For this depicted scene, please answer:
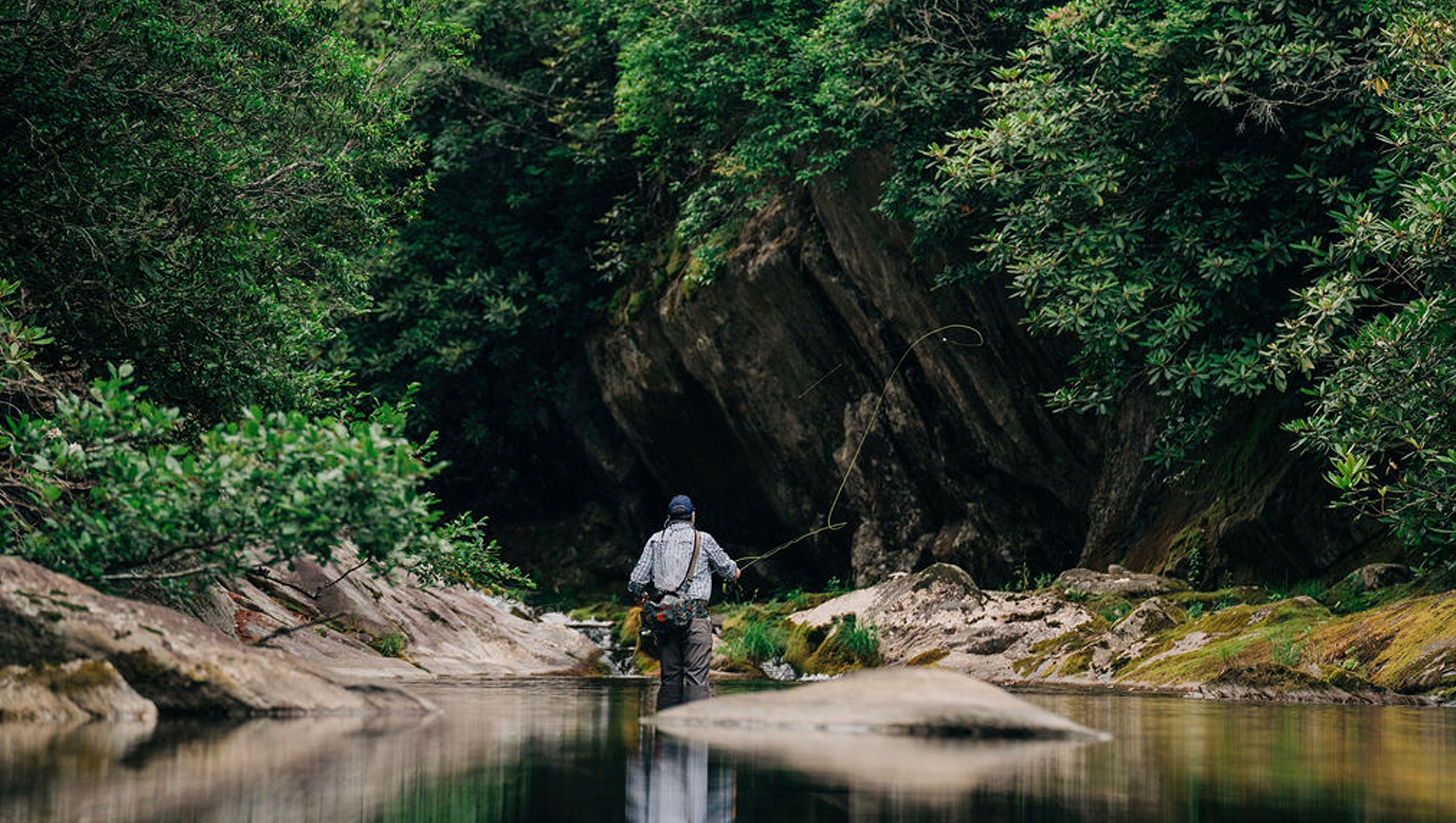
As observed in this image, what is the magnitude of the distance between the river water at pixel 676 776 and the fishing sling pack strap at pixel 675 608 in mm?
3142

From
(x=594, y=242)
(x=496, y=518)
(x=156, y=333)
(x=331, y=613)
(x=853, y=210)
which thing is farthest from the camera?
(x=496, y=518)

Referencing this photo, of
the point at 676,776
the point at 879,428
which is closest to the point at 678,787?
the point at 676,776

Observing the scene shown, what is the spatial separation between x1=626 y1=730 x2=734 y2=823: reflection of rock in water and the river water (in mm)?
16

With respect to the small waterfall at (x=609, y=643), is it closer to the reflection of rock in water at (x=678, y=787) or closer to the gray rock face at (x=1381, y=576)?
the gray rock face at (x=1381, y=576)

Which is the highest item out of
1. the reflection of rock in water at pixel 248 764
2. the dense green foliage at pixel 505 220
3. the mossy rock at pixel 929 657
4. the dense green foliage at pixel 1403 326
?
the dense green foliage at pixel 505 220

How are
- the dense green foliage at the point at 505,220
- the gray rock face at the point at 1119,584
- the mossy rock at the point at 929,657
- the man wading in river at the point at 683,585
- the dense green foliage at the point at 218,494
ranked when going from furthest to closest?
1. the dense green foliage at the point at 505,220
2. the gray rock face at the point at 1119,584
3. the mossy rock at the point at 929,657
4. the man wading in river at the point at 683,585
5. the dense green foliage at the point at 218,494

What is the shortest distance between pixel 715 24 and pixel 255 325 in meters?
14.4

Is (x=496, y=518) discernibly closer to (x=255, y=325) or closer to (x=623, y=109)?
(x=623, y=109)

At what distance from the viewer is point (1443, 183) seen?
1311cm

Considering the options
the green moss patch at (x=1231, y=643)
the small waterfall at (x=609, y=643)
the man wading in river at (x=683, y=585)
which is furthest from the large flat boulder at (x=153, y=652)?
the small waterfall at (x=609, y=643)

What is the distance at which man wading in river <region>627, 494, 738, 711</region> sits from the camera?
40.7ft

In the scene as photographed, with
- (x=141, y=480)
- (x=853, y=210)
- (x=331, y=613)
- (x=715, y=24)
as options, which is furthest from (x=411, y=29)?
(x=141, y=480)

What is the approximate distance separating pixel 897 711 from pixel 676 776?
2.33 metres

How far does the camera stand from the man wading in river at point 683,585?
40.7 feet
